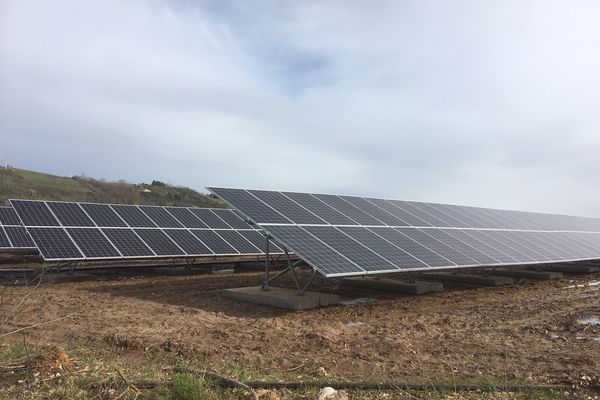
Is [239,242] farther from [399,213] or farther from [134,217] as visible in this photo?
[399,213]

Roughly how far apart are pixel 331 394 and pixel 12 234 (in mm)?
22792

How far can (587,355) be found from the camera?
25.8 ft

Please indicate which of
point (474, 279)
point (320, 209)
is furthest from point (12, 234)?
point (474, 279)

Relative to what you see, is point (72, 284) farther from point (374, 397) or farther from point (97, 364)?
point (374, 397)

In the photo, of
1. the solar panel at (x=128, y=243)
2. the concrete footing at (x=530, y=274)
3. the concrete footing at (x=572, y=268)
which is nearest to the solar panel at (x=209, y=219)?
the solar panel at (x=128, y=243)

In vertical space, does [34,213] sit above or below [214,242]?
above

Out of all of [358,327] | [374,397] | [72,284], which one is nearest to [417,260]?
[358,327]

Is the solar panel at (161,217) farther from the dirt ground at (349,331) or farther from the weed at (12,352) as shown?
the weed at (12,352)

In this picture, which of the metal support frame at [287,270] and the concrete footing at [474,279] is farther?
the concrete footing at [474,279]

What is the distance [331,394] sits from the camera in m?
5.60

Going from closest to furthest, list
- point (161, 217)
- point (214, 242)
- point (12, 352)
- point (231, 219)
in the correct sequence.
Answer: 1. point (12, 352)
2. point (214, 242)
3. point (161, 217)
4. point (231, 219)

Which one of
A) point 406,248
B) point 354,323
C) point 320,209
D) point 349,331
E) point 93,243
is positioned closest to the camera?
point 349,331

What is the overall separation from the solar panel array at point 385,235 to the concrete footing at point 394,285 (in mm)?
1176

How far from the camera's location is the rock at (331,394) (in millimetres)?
5514
